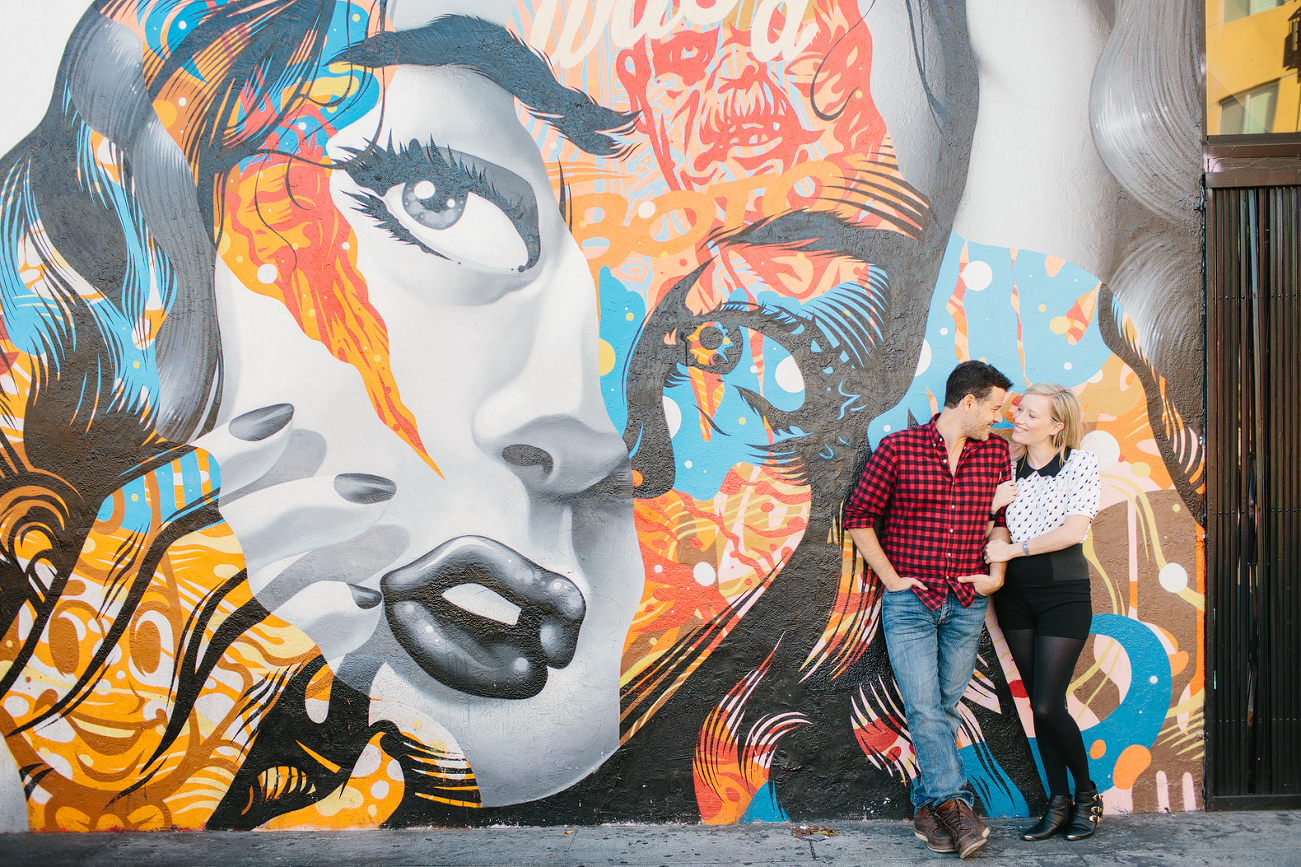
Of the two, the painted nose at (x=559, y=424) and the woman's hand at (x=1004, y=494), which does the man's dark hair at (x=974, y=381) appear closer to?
the woman's hand at (x=1004, y=494)

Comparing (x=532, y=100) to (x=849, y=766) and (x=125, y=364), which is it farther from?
(x=849, y=766)

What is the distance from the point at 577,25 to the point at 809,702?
3.53 m

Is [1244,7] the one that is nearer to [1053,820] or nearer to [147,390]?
[1053,820]

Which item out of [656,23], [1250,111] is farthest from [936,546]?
[656,23]

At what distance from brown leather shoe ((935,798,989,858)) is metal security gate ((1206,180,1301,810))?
140 centimetres

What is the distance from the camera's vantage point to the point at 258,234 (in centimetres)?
379

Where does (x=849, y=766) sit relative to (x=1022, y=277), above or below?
below

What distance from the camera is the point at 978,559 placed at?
354 cm

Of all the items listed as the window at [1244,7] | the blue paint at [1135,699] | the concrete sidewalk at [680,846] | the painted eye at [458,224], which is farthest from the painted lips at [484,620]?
the window at [1244,7]

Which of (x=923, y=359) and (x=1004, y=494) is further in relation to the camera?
(x=923, y=359)

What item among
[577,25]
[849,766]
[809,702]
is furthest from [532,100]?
[849,766]

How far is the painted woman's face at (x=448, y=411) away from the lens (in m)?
3.77

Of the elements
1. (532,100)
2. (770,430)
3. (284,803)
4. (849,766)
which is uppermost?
(532,100)

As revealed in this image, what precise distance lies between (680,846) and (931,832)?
114 cm
